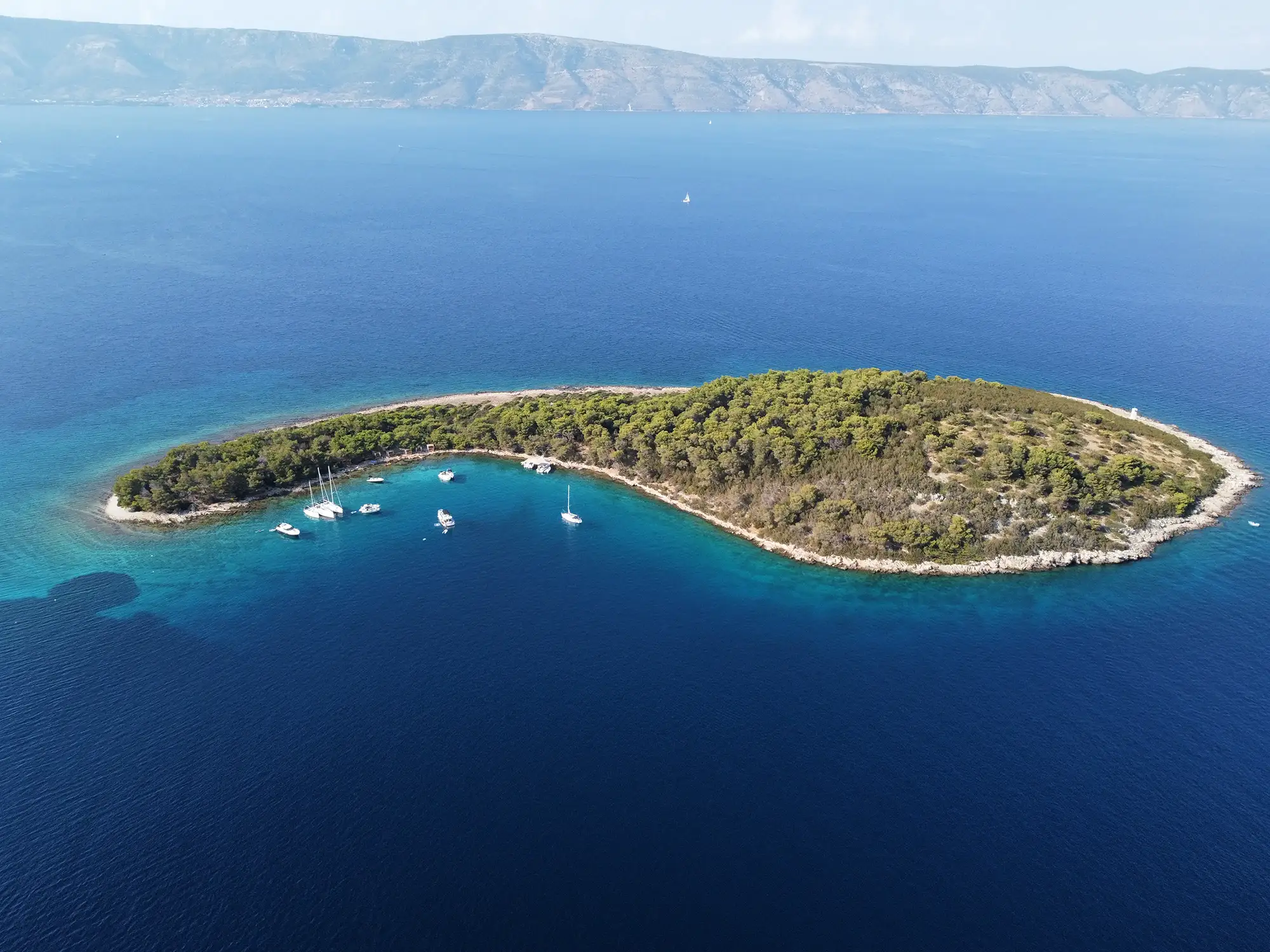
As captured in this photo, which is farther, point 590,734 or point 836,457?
point 836,457

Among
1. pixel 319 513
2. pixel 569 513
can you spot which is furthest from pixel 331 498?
pixel 569 513

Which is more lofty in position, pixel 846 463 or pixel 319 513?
pixel 846 463

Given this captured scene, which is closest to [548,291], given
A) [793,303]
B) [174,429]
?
[793,303]

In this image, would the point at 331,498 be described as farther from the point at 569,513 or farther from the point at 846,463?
the point at 846,463

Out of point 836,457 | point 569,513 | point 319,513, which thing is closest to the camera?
point 319,513

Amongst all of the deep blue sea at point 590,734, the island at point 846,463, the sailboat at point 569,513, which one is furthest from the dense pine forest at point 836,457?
the sailboat at point 569,513

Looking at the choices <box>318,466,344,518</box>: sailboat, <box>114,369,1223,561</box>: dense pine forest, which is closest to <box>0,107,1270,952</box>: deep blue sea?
<box>318,466,344,518</box>: sailboat

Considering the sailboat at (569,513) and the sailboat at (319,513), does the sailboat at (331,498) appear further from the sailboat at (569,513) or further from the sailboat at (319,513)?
the sailboat at (569,513)

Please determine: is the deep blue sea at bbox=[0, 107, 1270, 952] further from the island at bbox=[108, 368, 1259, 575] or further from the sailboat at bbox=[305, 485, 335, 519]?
the island at bbox=[108, 368, 1259, 575]

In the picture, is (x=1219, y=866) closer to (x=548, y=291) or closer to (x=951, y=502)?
(x=951, y=502)
